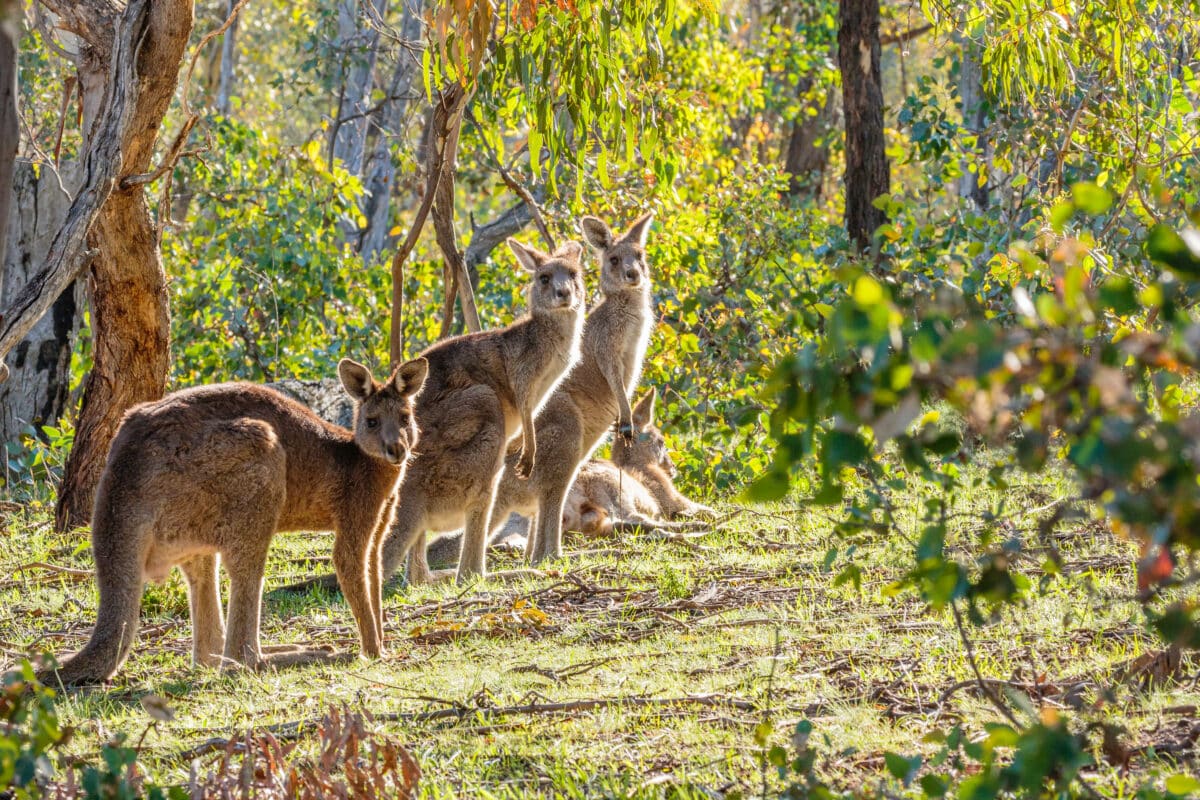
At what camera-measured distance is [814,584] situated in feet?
20.8

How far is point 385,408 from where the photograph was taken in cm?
577

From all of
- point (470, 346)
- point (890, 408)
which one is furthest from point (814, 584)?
point (890, 408)

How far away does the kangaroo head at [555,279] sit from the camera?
7.86m

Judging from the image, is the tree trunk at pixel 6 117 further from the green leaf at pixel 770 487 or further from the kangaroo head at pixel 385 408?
the kangaroo head at pixel 385 408

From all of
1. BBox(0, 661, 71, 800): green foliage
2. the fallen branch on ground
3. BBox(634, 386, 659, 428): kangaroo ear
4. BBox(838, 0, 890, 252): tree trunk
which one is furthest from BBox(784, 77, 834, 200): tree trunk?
BBox(0, 661, 71, 800): green foliage

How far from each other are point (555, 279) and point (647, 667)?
3.33 m

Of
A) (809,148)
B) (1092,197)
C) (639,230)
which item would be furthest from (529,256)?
(809,148)

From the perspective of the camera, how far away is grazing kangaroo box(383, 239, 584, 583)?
23.2 feet

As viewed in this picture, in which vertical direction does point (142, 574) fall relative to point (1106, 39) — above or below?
below

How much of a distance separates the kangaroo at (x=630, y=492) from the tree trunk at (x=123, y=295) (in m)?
2.62

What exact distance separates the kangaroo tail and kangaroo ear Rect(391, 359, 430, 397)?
1.25 m

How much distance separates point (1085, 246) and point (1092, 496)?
147 cm

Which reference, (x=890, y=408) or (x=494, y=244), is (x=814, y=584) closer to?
(x=890, y=408)

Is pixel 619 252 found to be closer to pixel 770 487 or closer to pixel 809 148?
pixel 770 487
